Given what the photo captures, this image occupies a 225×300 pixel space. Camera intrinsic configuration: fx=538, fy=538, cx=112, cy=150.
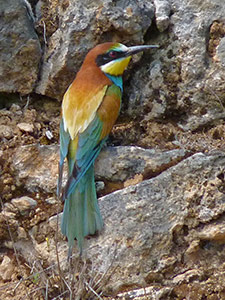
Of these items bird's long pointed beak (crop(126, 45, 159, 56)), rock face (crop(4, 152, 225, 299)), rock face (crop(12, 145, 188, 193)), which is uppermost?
bird's long pointed beak (crop(126, 45, 159, 56))

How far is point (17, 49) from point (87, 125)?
2.88 ft

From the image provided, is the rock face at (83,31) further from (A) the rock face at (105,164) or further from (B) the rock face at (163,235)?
(B) the rock face at (163,235)

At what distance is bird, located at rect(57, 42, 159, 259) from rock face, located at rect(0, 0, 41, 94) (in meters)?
0.40

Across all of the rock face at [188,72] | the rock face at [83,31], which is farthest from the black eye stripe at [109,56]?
the rock face at [188,72]

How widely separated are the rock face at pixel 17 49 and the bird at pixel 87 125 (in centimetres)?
40

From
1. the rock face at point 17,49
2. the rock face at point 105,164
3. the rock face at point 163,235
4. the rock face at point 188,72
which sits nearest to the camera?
the rock face at point 163,235

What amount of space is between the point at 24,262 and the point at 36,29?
1876mm

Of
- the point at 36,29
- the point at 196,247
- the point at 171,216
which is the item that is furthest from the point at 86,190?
the point at 36,29

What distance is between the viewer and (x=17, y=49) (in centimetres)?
405

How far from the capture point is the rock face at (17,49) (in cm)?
402

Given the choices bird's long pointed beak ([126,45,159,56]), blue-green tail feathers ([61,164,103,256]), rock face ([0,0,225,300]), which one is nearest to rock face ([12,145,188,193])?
rock face ([0,0,225,300])

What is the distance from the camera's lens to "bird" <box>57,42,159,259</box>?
332 cm

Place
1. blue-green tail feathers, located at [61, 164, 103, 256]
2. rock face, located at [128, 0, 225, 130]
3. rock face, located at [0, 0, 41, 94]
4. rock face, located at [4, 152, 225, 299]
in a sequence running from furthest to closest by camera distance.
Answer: rock face, located at [0, 0, 41, 94], rock face, located at [128, 0, 225, 130], blue-green tail feathers, located at [61, 164, 103, 256], rock face, located at [4, 152, 225, 299]

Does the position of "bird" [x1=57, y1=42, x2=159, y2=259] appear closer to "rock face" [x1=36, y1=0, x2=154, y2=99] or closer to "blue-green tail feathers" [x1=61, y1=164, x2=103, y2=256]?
"blue-green tail feathers" [x1=61, y1=164, x2=103, y2=256]
